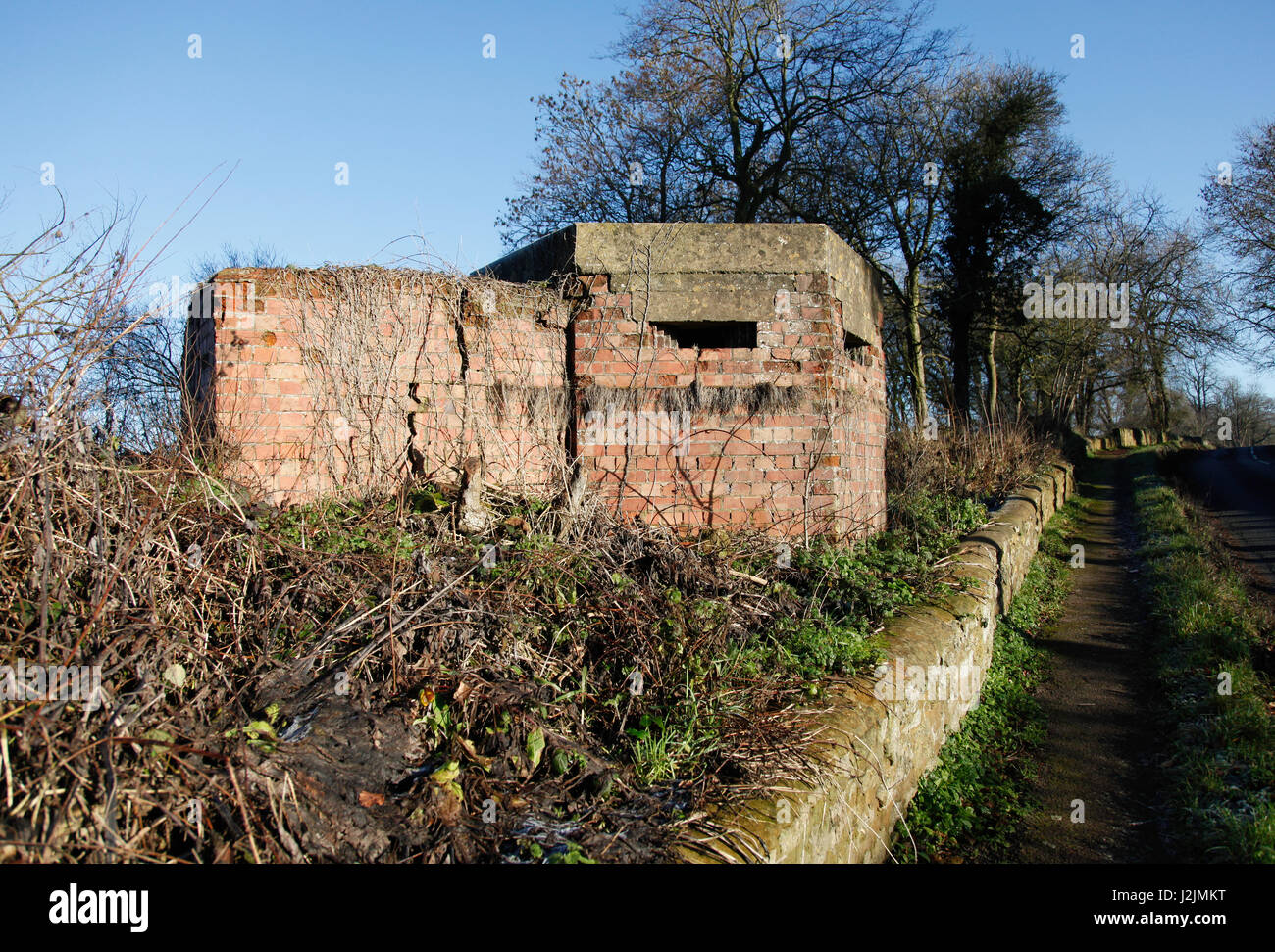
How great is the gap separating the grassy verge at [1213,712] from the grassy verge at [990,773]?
800mm

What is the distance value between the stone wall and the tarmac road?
5693 millimetres

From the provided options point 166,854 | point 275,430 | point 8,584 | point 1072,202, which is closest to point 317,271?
point 275,430

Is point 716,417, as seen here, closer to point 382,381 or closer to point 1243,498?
point 382,381

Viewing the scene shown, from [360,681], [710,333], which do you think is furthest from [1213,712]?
[360,681]

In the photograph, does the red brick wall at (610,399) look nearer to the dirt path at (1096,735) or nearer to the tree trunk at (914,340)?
the dirt path at (1096,735)

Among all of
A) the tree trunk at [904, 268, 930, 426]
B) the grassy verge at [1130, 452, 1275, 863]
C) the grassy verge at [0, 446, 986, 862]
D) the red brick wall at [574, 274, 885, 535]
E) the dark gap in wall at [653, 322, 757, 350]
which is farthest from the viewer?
the tree trunk at [904, 268, 930, 426]

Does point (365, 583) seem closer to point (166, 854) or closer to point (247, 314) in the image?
point (166, 854)

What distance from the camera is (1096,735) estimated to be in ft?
18.6

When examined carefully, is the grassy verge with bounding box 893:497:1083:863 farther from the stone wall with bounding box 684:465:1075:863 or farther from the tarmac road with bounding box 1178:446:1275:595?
the tarmac road with bounding box 1178:446:1275:595

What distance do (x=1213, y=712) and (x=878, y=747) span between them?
11.0 ft

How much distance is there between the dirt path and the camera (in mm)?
4352

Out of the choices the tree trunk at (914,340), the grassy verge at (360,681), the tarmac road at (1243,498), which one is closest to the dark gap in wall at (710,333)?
the grassy verge at (360,681)

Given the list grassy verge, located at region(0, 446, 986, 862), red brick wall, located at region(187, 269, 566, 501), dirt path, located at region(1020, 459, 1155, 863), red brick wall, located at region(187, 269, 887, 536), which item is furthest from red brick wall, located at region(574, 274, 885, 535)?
dirt path, located at region(1020, 459, 1155, 863)

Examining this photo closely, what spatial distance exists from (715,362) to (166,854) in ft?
13.9
